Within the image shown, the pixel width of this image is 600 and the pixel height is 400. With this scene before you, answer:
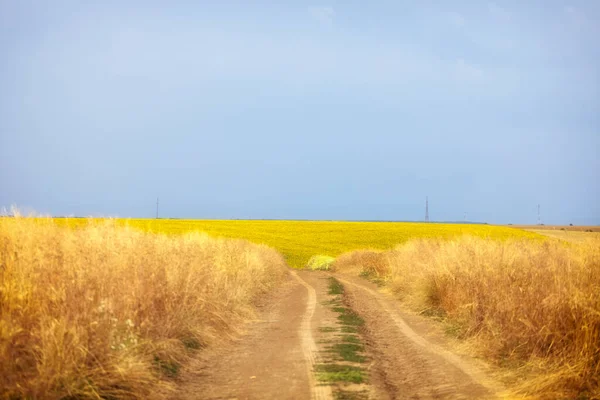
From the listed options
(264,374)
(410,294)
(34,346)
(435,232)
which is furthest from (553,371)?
(435,232)

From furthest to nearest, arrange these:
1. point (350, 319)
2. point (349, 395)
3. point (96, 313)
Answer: point (350, 319) → point (96, 313) → point (349, 395)

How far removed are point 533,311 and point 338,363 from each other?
11.4 feet

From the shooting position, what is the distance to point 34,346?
6926 mm

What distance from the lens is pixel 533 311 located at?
385 inches

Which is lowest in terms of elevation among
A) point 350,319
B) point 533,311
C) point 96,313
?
point 350,319

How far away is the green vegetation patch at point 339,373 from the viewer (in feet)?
29.1

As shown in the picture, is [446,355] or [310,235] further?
[310,235]

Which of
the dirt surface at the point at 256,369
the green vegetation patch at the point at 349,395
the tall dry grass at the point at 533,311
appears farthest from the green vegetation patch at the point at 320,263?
the green vegetation patch at the point at 349,395

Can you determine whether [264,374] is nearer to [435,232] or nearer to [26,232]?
[26,232]

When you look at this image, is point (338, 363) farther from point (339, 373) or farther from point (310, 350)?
point (310, 350)

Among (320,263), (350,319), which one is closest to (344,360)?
(350,319)

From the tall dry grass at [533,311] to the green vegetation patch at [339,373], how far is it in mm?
2385

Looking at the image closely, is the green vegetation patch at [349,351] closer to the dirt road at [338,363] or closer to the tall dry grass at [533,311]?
the dirt road at [338,363]

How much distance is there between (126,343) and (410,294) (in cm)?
1363
